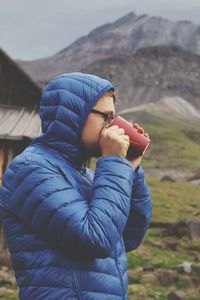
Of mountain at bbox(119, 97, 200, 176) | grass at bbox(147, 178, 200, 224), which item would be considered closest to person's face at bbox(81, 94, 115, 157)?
grass at bbox(147, 178, 200, 224)

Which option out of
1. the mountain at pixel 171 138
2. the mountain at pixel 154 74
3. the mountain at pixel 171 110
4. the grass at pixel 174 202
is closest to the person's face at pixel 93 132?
the grass at pixel 174 202

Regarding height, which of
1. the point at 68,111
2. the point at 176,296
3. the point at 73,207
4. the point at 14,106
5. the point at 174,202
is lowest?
the point at 174,202

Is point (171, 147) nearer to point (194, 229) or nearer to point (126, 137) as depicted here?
point (194, 229)

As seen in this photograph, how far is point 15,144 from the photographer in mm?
15141

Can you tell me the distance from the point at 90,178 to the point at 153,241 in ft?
50.9

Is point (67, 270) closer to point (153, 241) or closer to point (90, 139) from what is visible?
point (90, 139)

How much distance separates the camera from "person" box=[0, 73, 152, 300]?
3.07 m

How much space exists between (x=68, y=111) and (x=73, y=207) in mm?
503

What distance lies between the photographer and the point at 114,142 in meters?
3.28

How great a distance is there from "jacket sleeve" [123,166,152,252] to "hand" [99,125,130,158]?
0.37 metres

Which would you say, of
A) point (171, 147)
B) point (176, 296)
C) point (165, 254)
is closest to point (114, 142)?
point (176, 296)

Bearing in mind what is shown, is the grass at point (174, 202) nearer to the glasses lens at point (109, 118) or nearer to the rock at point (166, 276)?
the rock at point (166, 276)

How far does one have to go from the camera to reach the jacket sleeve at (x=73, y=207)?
120 inches

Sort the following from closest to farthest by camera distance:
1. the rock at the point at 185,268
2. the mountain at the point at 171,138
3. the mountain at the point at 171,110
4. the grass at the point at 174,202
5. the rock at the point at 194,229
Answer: the rock at the point at 185,268 → the rock at the point at 194,229 → the grass at the point at 174,202 → the mountain at the point at 171,138 → the mountain at the point at 171,110
